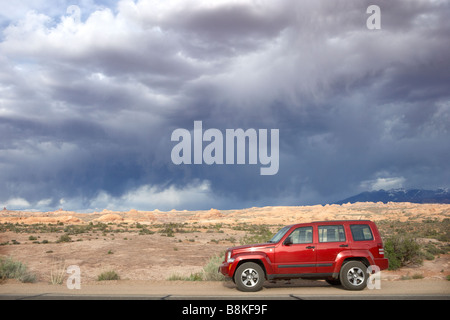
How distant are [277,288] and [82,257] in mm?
24678

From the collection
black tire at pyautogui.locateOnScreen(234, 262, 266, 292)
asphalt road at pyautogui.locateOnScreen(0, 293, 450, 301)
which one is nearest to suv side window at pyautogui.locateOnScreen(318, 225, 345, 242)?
asphalt road at pyautogui.locateOnScreen(0, 293, 450, 301)

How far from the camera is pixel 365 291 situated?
1320 cm

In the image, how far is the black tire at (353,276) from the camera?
43.3ft

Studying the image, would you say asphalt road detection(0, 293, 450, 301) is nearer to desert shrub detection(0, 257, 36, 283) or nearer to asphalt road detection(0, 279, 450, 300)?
asphalt road detection(0, 279, 450, 300)

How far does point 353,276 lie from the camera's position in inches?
523

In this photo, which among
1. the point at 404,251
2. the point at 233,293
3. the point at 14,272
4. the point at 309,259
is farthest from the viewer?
the point at 404,251

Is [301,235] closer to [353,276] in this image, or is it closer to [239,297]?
[353,276]

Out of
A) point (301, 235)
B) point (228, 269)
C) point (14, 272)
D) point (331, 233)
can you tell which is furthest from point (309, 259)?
point (14, 272)

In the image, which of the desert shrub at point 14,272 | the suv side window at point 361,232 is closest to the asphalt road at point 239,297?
the suv side window at point 361,232

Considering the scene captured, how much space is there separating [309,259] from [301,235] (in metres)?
0.79

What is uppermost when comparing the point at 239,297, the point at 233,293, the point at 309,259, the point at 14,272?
the point at 309,259

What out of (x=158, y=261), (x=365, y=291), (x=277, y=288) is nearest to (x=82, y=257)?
(x=158, y=261)

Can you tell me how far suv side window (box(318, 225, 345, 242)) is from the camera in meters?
13.6
